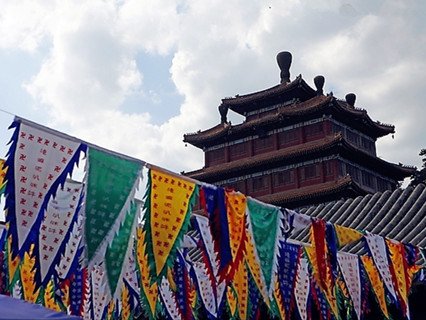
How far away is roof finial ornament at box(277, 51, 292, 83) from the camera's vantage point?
38.6m

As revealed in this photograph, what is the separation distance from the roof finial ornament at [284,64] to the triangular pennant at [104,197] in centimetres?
3220

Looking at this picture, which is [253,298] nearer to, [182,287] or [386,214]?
[182,287]

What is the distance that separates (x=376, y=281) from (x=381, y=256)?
77 cm

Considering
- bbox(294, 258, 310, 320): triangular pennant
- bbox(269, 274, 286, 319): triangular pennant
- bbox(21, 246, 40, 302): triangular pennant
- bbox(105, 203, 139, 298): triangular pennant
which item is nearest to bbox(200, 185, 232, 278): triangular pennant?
bbox(105, 203, 139, 298): triangular pennant

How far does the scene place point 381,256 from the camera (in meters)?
11.1

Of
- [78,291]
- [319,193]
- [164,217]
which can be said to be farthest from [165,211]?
[319,193]

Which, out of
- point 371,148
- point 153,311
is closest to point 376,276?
point 153,311

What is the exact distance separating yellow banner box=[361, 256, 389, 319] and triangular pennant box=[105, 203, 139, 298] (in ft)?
18.7

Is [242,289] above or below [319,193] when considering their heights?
below

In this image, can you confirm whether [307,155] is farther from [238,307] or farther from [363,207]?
[238,307]

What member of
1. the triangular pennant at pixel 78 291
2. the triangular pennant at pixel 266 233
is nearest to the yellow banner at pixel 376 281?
Answer: the triangular pennant at pixel 266 233

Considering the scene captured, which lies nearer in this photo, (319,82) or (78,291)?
(78,291)

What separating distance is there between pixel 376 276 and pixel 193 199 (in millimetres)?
5524

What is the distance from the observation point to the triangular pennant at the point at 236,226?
8.30m
